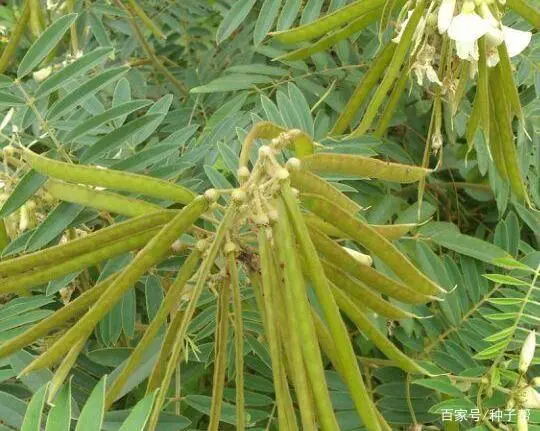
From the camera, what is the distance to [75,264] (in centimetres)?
81

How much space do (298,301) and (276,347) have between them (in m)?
0.07

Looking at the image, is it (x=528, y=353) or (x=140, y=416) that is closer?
(x=140, y=416)

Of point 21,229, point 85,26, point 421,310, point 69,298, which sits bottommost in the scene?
point 421,310

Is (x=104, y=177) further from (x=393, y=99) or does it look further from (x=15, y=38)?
→ (x=15, y=38)

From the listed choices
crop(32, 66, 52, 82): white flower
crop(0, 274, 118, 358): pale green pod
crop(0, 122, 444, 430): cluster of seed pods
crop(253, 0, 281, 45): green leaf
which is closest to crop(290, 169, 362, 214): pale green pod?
crop(0, 122, 444, 430): cluster of seed pods

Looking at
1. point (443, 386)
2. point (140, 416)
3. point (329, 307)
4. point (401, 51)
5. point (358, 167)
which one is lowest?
point (443, 386)

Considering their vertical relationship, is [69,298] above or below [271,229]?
below

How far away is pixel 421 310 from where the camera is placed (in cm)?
128

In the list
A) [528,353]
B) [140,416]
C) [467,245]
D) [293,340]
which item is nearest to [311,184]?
[293,340]

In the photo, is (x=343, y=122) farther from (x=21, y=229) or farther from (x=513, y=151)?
(x=21, y=229)

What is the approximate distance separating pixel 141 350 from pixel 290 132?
0.94ft

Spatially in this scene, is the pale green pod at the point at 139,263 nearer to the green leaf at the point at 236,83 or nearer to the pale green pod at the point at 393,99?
the pale green pod at the point at 393,99

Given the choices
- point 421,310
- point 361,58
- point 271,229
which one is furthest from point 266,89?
point 271,229

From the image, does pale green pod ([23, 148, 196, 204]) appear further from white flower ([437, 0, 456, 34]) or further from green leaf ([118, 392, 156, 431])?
white flower ([437, 0, 456, 34])
